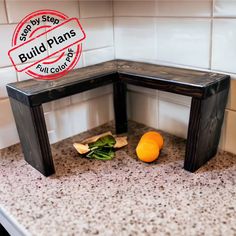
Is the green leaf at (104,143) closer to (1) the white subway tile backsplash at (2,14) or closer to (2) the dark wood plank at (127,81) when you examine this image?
(2) the dark wood plank at (127,81)

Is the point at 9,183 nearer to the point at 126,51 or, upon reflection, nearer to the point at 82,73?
the point at 82,73

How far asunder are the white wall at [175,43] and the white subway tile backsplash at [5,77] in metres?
0.36

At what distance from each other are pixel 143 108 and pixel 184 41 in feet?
0.87

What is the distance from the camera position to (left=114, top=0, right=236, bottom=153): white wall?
27.0 inches

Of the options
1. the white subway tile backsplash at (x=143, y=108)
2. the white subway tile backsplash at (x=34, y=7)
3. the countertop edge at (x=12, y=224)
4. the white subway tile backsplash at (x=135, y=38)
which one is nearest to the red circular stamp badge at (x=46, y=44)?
the white subway tile backsplash at (x=34, y=7)

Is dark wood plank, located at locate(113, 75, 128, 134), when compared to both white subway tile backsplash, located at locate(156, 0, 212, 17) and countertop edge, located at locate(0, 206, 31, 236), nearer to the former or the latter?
white subway tile backsplash, located at locate(156, 0, 212, 17)

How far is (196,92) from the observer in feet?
2.03

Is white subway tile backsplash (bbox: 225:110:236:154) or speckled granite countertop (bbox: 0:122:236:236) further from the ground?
white subway tile backsplash (bbox: 225:110:236:154)

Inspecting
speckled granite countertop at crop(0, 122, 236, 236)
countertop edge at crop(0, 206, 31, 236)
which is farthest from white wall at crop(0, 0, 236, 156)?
countertop edge at crop(0, 206, 31, 236)

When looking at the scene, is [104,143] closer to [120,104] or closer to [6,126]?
[120,104]

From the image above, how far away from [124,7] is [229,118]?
0.45m

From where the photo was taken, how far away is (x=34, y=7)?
2.45 feet

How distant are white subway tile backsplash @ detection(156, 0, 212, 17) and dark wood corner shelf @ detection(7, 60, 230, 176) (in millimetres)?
140

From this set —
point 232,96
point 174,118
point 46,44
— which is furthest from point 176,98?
point 46,44
